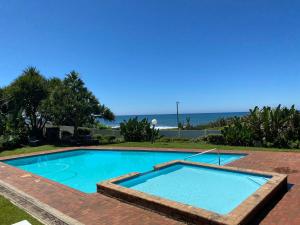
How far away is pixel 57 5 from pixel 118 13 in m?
4.99

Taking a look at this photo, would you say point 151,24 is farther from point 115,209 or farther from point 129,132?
point 115,209

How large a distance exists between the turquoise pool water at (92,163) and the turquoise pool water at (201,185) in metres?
2.42

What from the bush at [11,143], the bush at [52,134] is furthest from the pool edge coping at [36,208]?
the bush at [52,134]

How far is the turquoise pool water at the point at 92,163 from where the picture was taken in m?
13.4

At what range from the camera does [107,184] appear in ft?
30.5

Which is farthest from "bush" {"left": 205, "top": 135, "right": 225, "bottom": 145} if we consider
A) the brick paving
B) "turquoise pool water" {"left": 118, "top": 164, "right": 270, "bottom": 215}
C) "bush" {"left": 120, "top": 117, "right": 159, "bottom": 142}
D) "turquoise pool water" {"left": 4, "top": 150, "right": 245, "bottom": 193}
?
"turquoise pool water" {"left": 118, "top": 164, "right": 270, "bottom": 215}

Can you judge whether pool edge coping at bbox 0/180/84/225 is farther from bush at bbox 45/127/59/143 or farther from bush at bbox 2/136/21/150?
bush at bbox 45/127/59/143

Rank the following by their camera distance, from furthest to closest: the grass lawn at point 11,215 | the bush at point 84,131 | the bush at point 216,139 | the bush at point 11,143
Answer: the bush at point 84,131
the bush at point 11,143
the bush at point 216,139
the grass lawn at point 11,215

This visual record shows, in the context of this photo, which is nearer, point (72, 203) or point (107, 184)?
point (72, 203)

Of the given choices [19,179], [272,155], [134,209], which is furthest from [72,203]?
[272,155]

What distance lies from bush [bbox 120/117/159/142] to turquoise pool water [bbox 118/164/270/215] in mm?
10857

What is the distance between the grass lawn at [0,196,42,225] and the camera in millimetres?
6767

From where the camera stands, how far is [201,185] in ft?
34.0

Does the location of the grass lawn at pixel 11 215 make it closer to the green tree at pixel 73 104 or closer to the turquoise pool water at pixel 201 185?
the turquoise pool water at pixel 201 185
